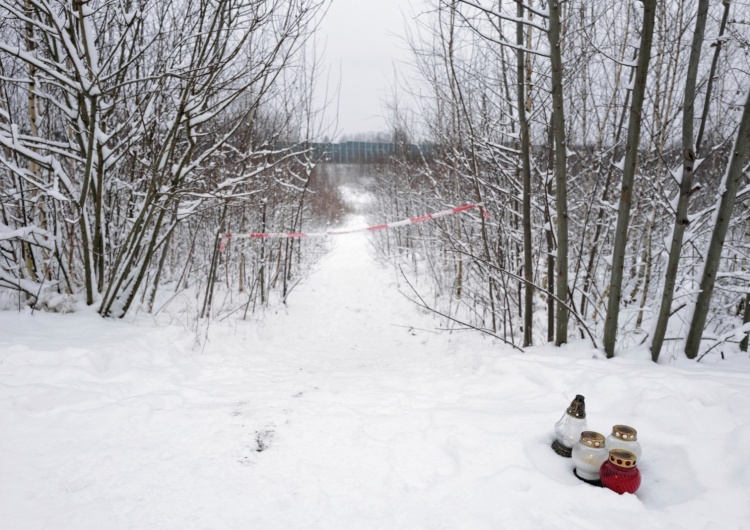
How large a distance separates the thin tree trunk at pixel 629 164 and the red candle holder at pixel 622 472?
169cm

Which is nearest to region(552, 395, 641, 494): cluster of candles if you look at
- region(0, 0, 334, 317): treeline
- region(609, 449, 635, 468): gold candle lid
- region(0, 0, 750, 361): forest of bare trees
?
region(609, 449, 635, 468): gold candle lid

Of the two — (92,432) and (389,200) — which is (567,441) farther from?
(389,200)

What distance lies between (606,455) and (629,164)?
2255 millimetres

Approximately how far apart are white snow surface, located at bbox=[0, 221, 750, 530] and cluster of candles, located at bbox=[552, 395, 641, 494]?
0.07m

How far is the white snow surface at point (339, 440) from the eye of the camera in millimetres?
1767

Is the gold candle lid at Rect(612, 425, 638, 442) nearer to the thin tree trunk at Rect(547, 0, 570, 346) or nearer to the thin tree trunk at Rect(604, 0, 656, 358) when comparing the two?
the thin tree trunk at Rect(604, 0, 656, 358)

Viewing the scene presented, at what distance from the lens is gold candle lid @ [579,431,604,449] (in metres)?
1.88

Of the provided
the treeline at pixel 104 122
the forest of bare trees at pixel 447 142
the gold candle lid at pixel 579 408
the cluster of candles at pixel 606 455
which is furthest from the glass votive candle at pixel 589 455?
the treeline at pixel 104 122

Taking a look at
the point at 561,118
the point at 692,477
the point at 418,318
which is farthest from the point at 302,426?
the point at 418,318

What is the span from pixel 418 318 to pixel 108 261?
202 inches

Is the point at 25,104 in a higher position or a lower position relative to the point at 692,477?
higher

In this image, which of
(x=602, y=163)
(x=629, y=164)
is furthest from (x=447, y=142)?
(x=629, y=164)

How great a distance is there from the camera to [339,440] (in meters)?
2.53

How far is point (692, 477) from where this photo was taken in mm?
1877
